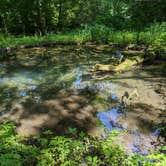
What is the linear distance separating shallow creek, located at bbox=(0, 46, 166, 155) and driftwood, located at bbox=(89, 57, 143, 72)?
32 cm

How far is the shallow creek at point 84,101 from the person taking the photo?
4.57m

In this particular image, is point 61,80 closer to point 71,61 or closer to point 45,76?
point 45,76

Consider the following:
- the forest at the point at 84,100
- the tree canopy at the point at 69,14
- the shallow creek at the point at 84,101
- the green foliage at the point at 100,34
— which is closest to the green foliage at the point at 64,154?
the forest at the point at 84,100

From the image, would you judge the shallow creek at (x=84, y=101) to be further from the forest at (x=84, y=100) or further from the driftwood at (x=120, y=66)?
the driftwood at (x=120, y=66)

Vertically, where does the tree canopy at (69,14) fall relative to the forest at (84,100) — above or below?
above

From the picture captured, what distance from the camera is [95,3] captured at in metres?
23.8

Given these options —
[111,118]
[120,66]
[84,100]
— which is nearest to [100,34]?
[120,66]

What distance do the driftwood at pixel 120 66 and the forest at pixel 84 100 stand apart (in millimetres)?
31

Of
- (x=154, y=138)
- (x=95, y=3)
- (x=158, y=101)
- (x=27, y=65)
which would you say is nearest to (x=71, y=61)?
(x=27, y=65)

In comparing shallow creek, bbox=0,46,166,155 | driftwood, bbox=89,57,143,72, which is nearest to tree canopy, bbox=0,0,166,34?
driftwood, bbox=89,57,143,72

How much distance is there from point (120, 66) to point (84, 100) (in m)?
3.01

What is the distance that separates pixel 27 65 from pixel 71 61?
166 cm

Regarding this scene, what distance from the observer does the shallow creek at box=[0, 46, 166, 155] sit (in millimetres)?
4570

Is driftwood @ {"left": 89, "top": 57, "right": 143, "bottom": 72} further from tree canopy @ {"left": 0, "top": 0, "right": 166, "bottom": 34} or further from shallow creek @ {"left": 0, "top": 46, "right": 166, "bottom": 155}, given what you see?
tree canopy @ {"left": 0, "top": 0, "right": 166, "bottom": 34}
